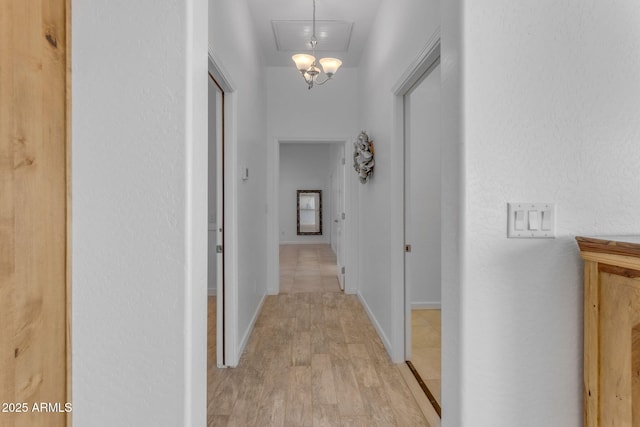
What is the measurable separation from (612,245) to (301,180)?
9.44m

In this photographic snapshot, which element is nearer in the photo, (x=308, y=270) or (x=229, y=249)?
(x=229, y=249)

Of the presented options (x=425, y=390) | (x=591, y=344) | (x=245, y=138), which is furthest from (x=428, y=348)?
(x=245, y=138)

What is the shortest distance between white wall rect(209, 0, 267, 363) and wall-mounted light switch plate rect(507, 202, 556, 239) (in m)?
1.72

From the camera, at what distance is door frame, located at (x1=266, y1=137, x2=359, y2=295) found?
438cm

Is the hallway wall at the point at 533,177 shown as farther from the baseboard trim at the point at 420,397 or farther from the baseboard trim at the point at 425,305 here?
the baseboard trim at the point at 425,305

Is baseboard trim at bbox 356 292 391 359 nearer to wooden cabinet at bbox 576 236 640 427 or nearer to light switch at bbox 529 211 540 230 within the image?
wooden cabinet at bbox 576 236 640 427

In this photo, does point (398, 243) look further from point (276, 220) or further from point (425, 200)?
point (276, 220)

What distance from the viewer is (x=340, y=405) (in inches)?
80.0

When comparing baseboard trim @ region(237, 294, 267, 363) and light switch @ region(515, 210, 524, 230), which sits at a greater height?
light switch @ region(515, 210, 524, 230)

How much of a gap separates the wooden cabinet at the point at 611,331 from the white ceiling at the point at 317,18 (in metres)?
2.79

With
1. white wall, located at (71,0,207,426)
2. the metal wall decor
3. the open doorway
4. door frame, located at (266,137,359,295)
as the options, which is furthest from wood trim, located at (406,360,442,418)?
the open doorway

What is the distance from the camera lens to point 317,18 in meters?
3.29

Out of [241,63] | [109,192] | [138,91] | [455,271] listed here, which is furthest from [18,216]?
[241,63]

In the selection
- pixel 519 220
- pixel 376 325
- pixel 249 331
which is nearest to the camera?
pixel 519 220
